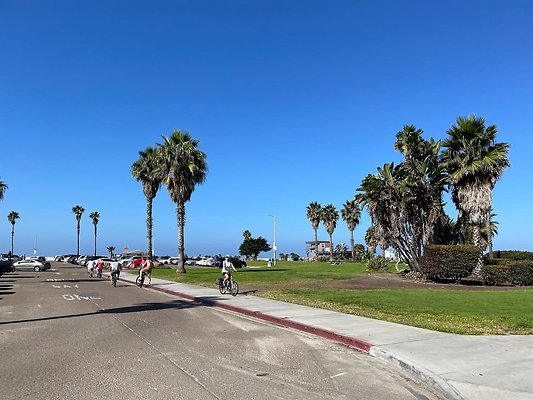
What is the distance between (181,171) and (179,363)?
3770cm

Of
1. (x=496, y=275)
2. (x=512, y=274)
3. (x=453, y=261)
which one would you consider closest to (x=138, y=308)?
(x=453, y=261)

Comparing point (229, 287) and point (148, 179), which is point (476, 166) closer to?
point (229, 287)

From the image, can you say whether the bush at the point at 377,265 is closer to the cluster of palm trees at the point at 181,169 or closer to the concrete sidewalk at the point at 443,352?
the cluster of palm trees at the point at 181,169

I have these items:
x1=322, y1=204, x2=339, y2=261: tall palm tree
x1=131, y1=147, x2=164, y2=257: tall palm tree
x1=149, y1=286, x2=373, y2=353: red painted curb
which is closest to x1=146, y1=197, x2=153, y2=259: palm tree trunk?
x1=131, y1=147, x2=164, y2=257: tall palm tree

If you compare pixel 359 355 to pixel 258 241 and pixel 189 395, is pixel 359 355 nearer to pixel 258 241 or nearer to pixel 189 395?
pixel 189 395

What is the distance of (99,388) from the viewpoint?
6.66 metres

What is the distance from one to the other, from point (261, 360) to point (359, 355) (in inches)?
79.6

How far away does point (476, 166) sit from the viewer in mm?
27922

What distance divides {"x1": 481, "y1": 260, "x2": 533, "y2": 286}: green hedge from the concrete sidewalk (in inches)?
636

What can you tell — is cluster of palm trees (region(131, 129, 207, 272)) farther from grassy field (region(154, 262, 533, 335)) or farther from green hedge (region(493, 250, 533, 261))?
green hedge (region(493, 250, 533, 261))

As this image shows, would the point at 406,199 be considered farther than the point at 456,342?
Yes

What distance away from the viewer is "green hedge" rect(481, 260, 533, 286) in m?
26.4

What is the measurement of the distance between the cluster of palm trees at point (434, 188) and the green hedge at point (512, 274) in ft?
3.65

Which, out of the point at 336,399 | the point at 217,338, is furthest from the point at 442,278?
the point at 336,399
